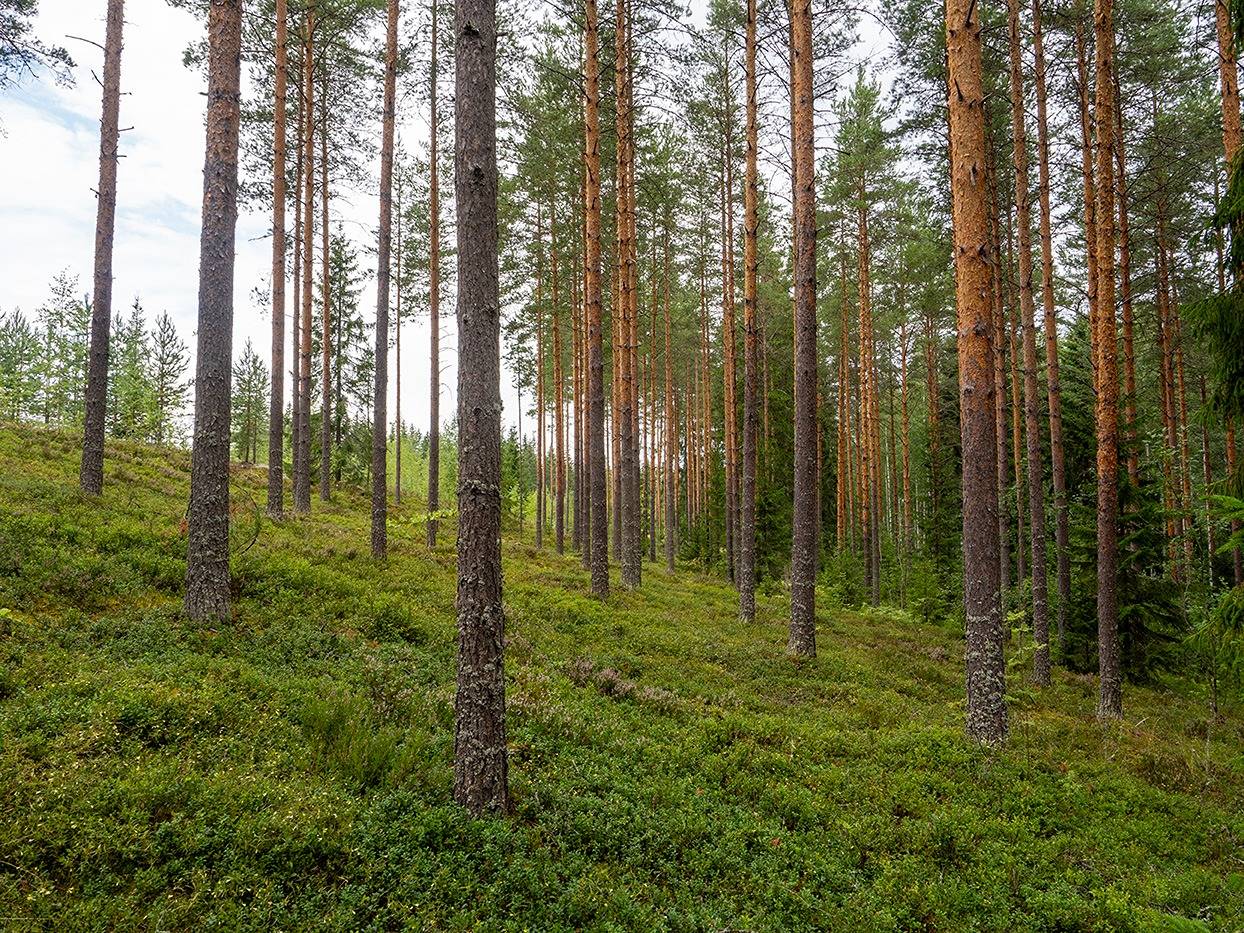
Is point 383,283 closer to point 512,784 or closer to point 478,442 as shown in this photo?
point 478,442

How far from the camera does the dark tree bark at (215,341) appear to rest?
276 inches

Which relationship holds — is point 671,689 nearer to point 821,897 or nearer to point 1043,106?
point 821,897

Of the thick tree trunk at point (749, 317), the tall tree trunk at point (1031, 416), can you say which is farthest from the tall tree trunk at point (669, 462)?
the tall tree trunk at point (1031, 416)

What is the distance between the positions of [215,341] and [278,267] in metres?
10.8

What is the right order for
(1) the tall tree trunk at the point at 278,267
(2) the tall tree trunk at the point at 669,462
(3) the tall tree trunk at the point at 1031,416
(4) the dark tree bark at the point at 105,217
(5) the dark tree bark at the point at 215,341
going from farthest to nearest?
(2) the tall tree trunk at the point at 669,462 < (1) the tall tree trunk at the point at 278,267 < (3) the tall tree trunk at the point at 1031,416 < (4) the dark tree bark at the point at 105,217 < (5) the dark tree bark at the point at 215,341

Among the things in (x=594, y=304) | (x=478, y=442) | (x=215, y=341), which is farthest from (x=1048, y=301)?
(x=215, y=341)

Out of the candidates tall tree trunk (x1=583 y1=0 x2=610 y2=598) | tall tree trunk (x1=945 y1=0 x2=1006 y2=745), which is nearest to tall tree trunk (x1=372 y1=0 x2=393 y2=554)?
tall tree trunk (x1=583 y1=0 x2=610 y2=598)

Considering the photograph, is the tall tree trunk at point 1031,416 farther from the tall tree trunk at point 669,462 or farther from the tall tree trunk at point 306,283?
the tall tree trunk at point 306,283

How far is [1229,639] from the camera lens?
3.95 metres

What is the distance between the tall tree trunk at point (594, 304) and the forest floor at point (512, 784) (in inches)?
160

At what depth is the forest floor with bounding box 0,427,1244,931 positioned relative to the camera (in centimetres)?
361

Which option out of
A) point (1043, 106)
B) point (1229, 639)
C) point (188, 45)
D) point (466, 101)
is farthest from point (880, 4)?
point (188, 45)

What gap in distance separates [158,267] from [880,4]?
18232 millimetres

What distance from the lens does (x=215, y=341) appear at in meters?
7.16
